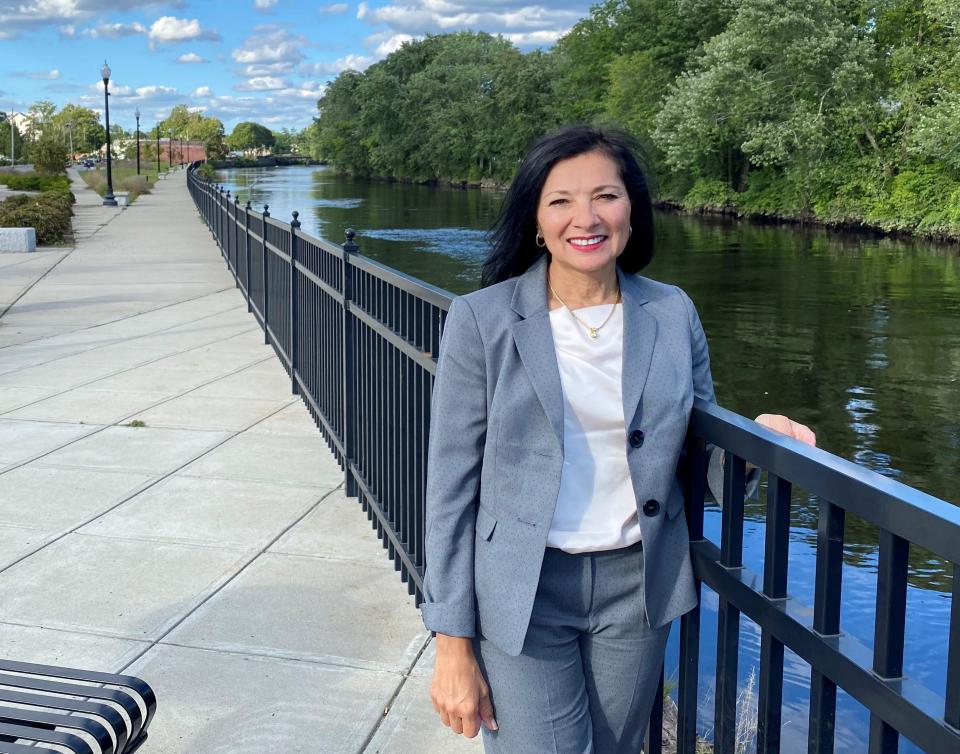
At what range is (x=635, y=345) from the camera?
2.20m

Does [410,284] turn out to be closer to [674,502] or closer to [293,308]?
[674,502]

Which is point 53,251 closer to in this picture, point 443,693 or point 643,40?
point 443,693

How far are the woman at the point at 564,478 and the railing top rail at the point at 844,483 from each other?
0.10 meters

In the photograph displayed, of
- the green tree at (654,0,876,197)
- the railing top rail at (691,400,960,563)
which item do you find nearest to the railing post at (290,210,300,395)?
the railing top rail at (691,400,960,563)

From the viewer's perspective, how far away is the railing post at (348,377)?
17.9 ft

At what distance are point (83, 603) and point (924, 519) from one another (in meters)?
3.58

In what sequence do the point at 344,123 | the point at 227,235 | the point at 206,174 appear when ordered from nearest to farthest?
1. the point at 227,235
2. the point at 206,174
3. the point at 344,123

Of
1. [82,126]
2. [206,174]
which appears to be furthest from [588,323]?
[82,126]

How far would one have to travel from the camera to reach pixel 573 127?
2311mm

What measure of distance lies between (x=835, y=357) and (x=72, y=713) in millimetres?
15389

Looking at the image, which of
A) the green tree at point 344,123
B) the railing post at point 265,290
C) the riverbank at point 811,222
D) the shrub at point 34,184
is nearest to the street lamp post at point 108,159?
the shrub at point 34,184

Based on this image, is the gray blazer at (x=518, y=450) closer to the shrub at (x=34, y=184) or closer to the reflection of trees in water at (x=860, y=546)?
the reflection of trees in water at (x=860, y=546)

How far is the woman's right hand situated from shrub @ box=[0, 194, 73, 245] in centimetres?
2294

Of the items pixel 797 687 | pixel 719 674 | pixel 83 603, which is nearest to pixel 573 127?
pixel 719 674
